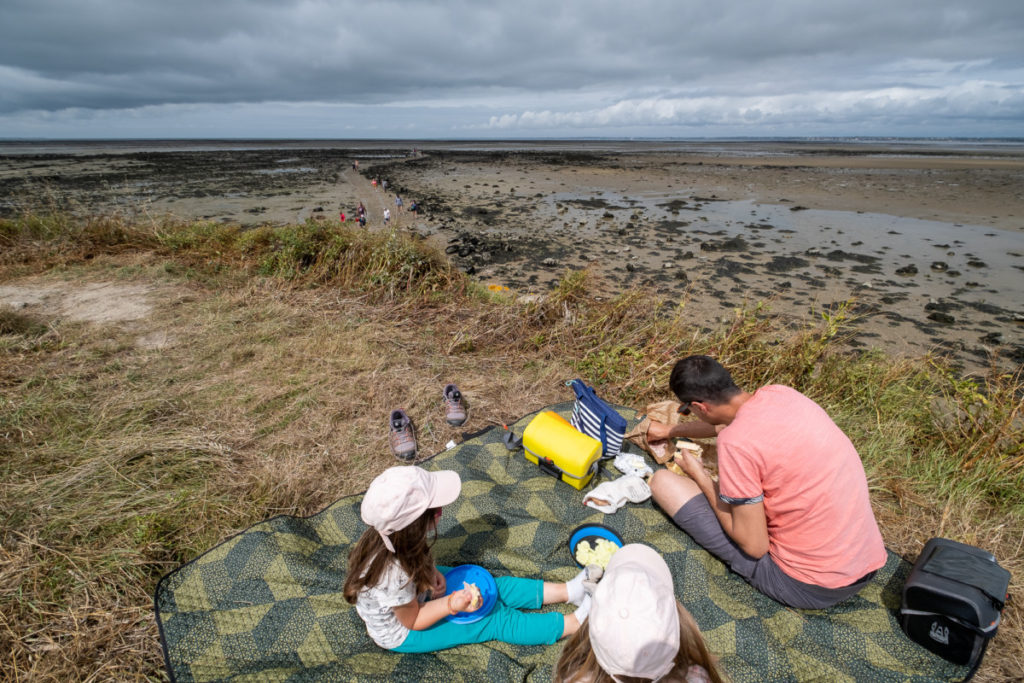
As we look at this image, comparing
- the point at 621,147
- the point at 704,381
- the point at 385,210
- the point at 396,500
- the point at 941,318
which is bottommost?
the point at 941,318

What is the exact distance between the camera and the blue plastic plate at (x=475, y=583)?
97.5 inches

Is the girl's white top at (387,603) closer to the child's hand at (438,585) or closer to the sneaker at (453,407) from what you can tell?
the child's hand at (438,585)

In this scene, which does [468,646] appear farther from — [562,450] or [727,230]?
[727,230]

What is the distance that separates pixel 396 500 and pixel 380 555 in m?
0.36

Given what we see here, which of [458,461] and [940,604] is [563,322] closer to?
[458,461]

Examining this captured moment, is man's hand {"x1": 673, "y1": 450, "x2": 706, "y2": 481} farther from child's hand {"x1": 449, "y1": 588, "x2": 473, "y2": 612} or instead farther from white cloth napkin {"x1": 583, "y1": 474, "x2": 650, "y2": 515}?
child's hand {"x1": 449, "y1": 588, "x2": 473, "y2": 612}

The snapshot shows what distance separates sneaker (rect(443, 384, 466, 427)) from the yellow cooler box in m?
0.86

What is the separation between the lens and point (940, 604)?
238 centimetres

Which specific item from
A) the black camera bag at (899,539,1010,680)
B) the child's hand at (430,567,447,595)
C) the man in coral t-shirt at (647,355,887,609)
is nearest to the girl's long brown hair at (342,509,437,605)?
the child's hand at (430,567,447,595)

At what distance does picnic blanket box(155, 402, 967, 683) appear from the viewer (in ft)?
7.80

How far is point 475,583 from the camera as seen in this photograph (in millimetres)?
2654

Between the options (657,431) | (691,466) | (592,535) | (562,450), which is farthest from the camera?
(657,431)

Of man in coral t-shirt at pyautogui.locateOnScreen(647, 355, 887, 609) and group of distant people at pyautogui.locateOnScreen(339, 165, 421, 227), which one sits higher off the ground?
group of distant people at pyautogui.locateOnScreen(339, 165, 421, 227)

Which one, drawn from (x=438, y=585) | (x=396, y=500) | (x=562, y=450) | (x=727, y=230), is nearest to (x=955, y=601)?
(x=562, y=450)
